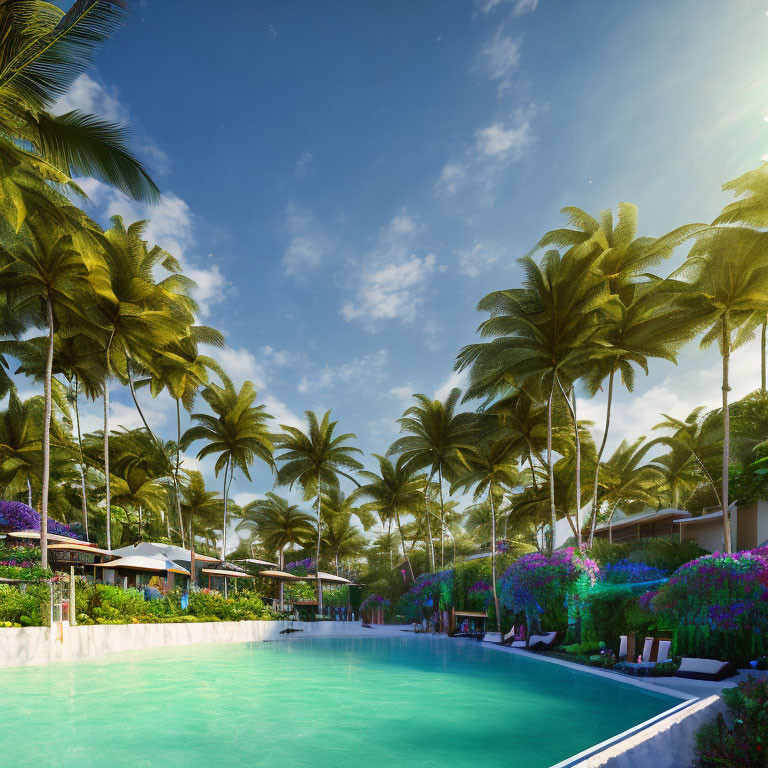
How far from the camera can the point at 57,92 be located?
11.6 metres

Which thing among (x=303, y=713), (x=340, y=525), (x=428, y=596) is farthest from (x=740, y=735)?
(x=340, y=525)

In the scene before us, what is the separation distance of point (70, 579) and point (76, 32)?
11995 mm

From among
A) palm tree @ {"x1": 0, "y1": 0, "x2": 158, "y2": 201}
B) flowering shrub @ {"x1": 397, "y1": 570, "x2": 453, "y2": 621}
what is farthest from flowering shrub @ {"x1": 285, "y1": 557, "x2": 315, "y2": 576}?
palm tree @ {"x1": 0, "y1": 0, "x2": 158, "y2": 201}

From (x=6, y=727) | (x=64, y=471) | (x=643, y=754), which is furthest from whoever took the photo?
(x=64, y=471)

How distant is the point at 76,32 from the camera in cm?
1008

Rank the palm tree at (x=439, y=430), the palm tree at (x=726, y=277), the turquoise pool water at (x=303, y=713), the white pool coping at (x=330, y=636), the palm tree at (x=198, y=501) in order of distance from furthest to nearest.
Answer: the palm tree at (x=198, y=501), the palm tree at (x=439, y=430), the palm tree at (x=726, y=277), the turquoise pool water at (x=303, y=713), the white pool coping at (x=330, y=636)

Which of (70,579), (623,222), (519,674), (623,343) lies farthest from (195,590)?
(623,222)

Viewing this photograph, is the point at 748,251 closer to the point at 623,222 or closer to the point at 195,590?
the point at 623,222

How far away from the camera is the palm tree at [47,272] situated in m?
18.1

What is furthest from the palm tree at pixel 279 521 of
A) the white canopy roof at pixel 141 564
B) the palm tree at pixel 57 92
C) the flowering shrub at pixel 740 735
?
the flowering shrub at pixel 740 735

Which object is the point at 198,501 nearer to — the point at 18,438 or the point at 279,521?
the point at 279,521

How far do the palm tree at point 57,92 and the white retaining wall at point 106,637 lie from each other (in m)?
9.63

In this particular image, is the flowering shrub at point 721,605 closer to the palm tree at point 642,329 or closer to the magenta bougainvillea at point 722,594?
the magenta bougainvillea at point 722,594

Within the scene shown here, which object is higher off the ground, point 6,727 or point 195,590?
point 6,727
